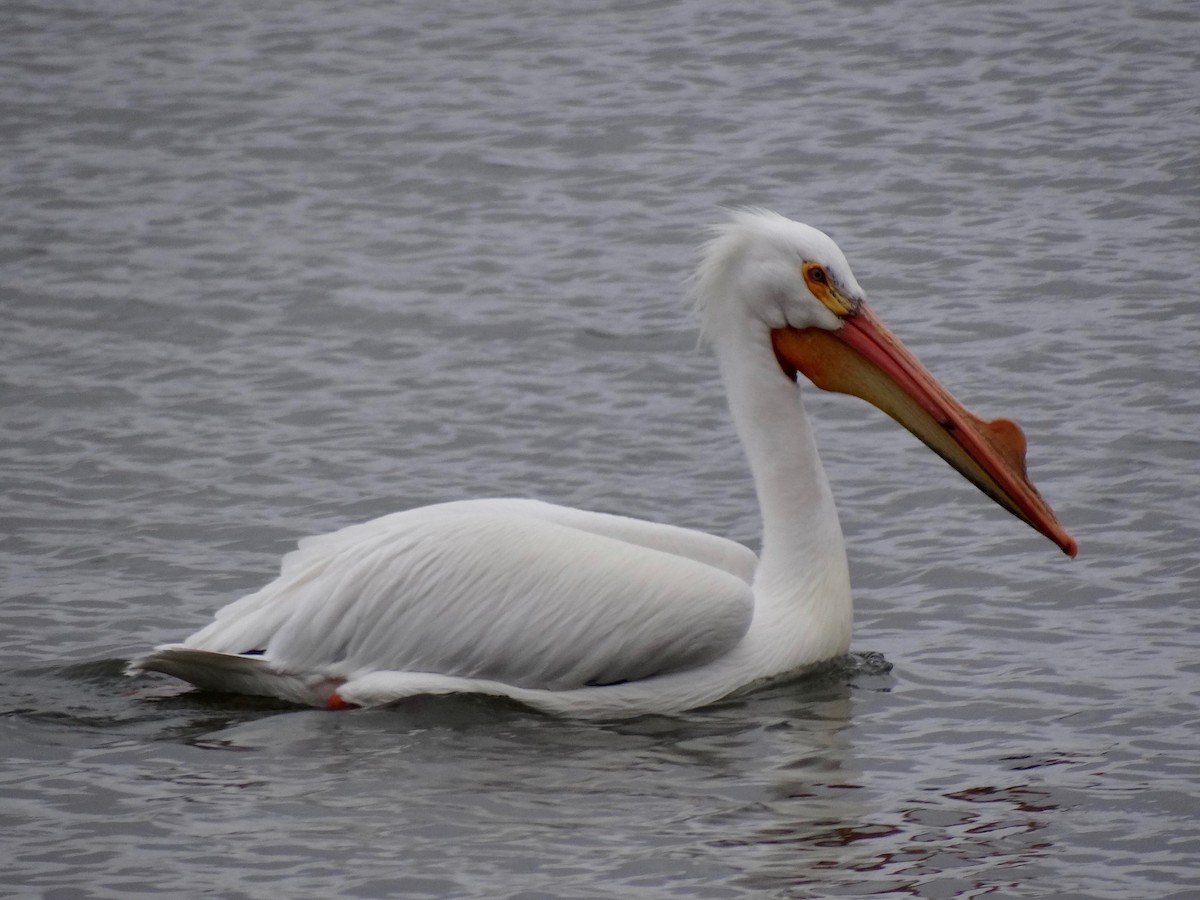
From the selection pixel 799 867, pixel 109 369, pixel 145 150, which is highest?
pixel 145 150

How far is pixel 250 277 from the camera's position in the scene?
361 inches

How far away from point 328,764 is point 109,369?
3.62m

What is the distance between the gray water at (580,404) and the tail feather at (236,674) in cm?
9

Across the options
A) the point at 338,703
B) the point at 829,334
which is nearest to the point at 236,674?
the point at 338,703

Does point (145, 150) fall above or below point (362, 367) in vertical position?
above

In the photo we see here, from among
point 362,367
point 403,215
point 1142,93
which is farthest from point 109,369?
point 1142,93

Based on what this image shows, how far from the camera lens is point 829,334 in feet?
18.2

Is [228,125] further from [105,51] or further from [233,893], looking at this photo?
[233,893]

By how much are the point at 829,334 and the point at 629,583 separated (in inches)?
36.2

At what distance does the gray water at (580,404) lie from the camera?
465cm

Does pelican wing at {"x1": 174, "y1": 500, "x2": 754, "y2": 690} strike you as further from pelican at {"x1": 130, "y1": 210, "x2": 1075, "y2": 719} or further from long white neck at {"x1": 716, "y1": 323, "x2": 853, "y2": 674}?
long white neck at {"x1": 716, "y1": 323, "x2": 853, "y2": 674}

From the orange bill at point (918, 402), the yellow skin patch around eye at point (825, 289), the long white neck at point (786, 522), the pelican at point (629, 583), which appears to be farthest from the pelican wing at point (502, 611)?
the yellow skin patch around eye at point (825, 289)

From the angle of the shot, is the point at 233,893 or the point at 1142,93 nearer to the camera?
the point at 233,893

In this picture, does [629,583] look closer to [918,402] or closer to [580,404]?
[918,402]
